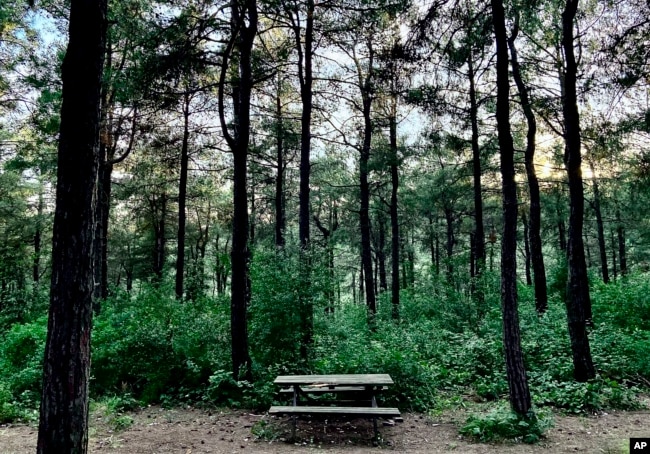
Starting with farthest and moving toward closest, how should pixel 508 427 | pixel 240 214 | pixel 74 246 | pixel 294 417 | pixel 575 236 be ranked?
pixel 240 214, pixel 575 236, pixel 294 417, pixel 508 427, pixel 74 246

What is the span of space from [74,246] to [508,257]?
518 cm

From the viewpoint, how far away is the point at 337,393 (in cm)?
689

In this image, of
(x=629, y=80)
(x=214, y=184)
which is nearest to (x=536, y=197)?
(x=629, y=80)

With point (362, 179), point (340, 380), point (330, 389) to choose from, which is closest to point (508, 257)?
point (340, 380)

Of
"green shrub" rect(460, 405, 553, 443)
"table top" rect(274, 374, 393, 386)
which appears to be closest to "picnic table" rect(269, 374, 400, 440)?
"table top" rect(274, 374, 393, 386)

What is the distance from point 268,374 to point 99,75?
5.66 meters

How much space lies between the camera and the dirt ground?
5.02 metres

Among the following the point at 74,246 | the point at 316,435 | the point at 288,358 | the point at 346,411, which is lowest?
the point at 316,435

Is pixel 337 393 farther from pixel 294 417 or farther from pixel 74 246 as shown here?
pixel 74 246

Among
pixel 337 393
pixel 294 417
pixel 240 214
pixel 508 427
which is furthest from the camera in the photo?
pixel 240 214

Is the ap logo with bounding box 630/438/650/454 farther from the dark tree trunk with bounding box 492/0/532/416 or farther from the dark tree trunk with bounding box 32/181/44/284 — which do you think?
the dark tree trunk with bounding box 32/181/44/284

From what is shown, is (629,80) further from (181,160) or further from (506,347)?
(181,160)

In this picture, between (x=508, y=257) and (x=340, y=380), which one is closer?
(x=508, y=257)

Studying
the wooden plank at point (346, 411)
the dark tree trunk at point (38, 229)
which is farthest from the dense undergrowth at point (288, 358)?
the dark tree trunk at point (38, 229)
